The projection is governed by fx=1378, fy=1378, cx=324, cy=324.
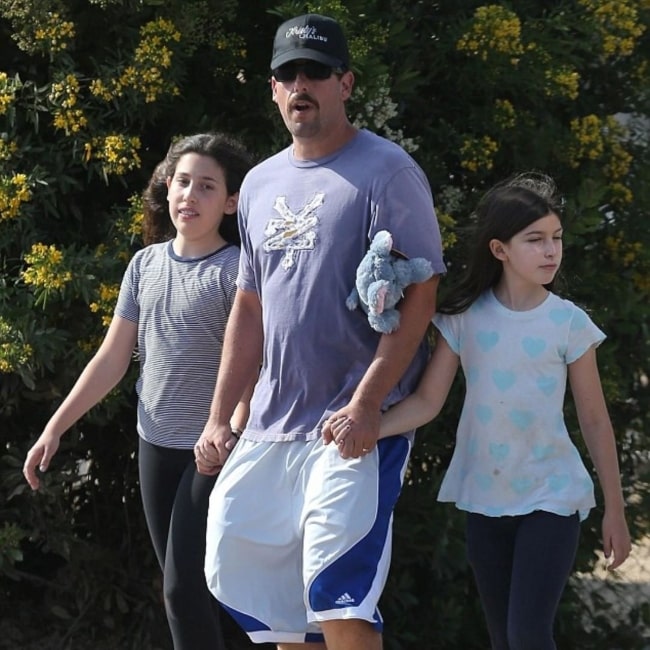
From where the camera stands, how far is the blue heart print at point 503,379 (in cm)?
377

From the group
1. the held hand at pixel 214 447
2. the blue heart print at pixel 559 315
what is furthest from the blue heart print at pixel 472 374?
the held hand at pixel 214 447

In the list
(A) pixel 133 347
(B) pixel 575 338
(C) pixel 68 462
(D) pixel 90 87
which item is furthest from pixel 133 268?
(B) pixel 575 338

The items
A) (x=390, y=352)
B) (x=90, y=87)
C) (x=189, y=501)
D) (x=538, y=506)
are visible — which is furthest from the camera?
(x=90, y=87)

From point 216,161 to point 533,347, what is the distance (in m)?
1.18

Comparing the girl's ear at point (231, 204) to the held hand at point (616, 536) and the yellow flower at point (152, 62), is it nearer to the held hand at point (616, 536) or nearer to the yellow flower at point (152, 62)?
the yellow flower at point (152, 62)

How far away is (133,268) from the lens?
4.35 metres

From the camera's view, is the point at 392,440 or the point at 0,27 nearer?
the point at 392,440

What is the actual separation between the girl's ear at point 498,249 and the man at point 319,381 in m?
0.40

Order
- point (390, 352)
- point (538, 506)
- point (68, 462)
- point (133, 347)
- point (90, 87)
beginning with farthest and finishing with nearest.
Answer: point (68, 462), point (90, 87), point (133, 347), point (538, 506), point (390, 352)

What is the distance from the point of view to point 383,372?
3473 millimetres

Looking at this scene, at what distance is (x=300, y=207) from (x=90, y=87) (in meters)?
1.36

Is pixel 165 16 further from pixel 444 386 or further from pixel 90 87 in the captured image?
pixel 444 386

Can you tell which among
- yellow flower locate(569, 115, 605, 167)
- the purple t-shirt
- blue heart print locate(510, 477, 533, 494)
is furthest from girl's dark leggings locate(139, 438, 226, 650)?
yellow flower locate(569, 115, 605, 167)

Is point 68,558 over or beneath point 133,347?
beneath
